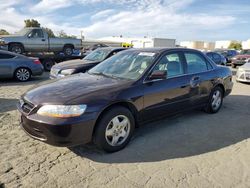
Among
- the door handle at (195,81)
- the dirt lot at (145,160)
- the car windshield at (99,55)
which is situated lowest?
the dirt lot at (145,160)

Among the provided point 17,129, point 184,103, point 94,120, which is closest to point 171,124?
point 184,103

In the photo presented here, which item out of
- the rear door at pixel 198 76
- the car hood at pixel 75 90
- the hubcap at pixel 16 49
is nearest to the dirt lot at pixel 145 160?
the rear door at pixel 198 76

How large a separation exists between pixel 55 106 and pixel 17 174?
3.21 feet

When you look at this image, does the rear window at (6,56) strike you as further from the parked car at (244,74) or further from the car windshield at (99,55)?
the parked car at (244,74)

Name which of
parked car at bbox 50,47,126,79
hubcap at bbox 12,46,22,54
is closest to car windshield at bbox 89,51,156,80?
parked car at bbox 50,47,126,79

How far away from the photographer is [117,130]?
3.86 metres

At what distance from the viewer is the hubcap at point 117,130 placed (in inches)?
148

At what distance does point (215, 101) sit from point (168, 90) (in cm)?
201

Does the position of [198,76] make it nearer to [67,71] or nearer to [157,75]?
[157,75]

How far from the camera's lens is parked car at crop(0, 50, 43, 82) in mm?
9984

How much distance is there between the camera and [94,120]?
3480 millimetres

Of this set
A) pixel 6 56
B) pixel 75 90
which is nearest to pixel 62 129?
pixel 75 90

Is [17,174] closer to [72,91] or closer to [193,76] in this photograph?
[72,91]

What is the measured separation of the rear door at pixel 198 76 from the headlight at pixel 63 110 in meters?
2.51
